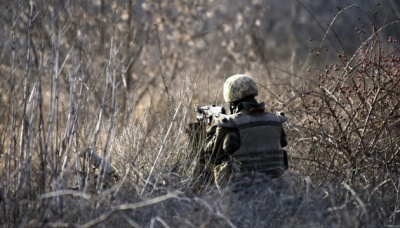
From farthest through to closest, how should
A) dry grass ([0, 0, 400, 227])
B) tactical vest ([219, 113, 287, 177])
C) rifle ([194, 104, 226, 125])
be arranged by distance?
rifle ([194, 104, 226, 125]) < tactical vest ([219, 113, 287, 177]) < dry grass ([0, 0, 400, 227])

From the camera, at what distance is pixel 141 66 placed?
1434 centimetres

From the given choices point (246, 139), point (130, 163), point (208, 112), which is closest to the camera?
point (130, 163)

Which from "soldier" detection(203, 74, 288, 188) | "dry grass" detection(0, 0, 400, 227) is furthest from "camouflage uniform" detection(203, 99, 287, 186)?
"dry grass" detection(0, 0, 400, 227)

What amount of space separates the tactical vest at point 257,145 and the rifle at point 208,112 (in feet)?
0.63

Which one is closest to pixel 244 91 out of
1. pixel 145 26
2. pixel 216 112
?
pixel 216 112

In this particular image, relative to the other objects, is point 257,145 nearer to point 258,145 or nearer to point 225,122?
point 258,145

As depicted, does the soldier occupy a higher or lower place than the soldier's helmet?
lower

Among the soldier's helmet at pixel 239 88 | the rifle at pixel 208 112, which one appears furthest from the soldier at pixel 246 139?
the rifle at pixel 208 112

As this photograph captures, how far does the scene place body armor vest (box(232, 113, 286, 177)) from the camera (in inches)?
220

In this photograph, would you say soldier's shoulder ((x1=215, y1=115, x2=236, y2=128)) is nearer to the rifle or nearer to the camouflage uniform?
the camouflage uniform

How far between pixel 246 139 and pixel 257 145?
0.29 feet

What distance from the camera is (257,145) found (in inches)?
221

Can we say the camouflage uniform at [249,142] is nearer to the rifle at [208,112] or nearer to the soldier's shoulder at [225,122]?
the soldier's shoulder at [225,122]

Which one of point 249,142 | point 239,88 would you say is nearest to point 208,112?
point 239,88
